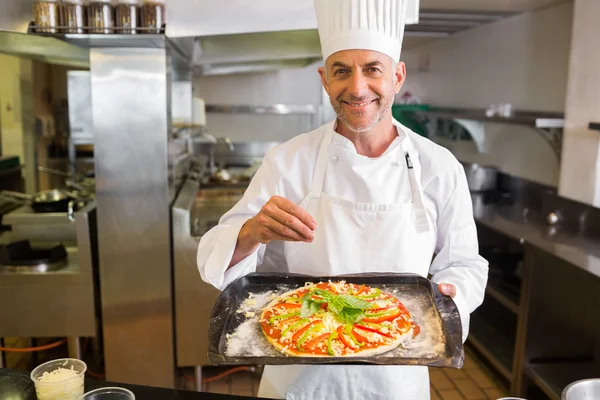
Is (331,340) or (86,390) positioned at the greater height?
(331,340)

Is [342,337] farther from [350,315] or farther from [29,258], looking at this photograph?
[29,258]

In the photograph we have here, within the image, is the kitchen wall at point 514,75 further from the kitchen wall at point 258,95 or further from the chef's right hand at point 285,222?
the chef's right hand at point 285,222

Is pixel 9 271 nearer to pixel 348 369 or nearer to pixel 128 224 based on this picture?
pixel 128 224

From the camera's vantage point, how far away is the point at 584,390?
1045mm

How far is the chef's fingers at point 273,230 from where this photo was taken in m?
1.30

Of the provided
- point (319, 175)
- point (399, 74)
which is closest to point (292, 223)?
point (319, 175)

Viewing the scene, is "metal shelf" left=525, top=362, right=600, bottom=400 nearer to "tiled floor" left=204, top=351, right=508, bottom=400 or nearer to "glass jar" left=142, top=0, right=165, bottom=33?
"tiled floor" left=204, top=351, right=508, bottom=400

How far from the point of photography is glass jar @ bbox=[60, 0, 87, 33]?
238 cm

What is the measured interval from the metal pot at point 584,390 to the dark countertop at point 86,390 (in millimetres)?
733

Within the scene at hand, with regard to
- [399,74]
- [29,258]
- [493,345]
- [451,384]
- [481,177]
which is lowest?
[451,384]

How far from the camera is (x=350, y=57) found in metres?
1.50

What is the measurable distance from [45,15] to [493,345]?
306cm

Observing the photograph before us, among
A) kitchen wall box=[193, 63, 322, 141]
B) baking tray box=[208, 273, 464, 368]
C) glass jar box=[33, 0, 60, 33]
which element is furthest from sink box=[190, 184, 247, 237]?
kitchen wall box=[193, 63, 322, 141]

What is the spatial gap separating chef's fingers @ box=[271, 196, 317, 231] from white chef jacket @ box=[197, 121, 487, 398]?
263 millimetres
